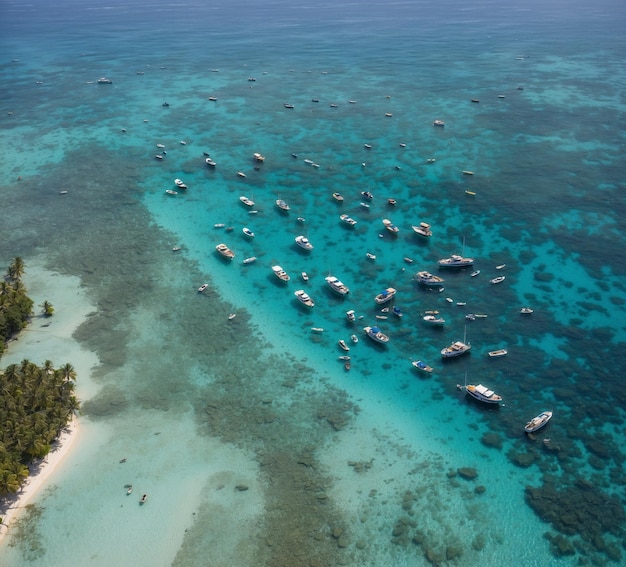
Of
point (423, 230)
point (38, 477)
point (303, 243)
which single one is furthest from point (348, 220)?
point (38, 477)

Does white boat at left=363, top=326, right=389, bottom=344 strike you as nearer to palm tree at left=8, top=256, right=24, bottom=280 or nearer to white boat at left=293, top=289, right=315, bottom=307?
white boat at left=293, top=289, right=315, bottom=307

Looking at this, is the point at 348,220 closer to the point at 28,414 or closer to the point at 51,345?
the point at 51,345

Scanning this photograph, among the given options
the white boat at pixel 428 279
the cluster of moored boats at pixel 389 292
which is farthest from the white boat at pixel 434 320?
the white boat at pixel 428 279

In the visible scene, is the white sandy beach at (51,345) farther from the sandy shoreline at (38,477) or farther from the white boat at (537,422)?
the white boat at (537,422)

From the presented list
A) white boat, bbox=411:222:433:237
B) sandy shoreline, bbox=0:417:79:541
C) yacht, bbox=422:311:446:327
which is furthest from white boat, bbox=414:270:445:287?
sandy shoreline, bbox=0:417:79:541

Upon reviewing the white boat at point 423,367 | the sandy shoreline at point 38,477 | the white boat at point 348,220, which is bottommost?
the sandy shoreline at point 38,477

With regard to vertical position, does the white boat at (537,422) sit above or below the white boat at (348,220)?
below
